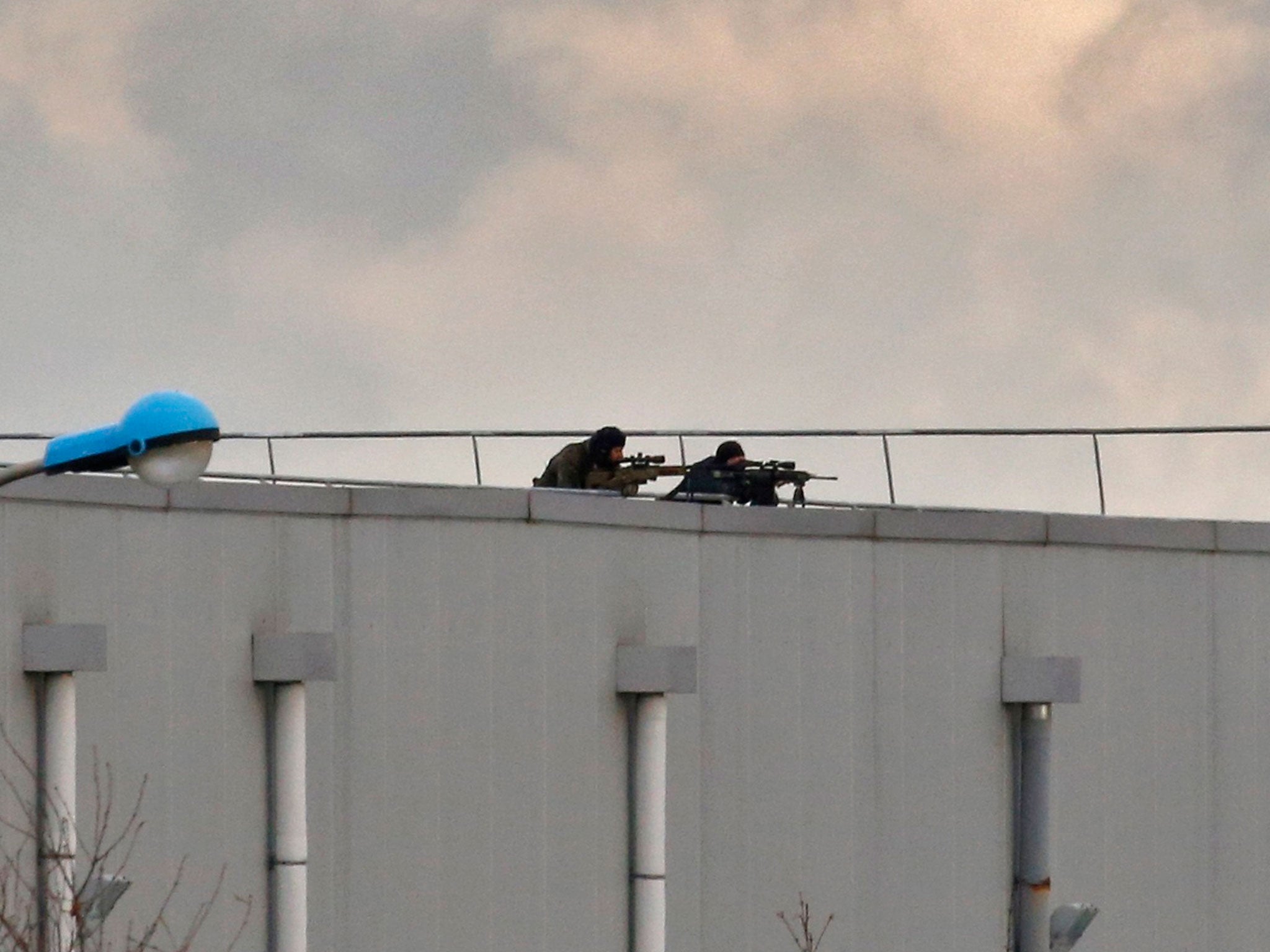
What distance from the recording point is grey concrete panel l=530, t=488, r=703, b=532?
22.8m

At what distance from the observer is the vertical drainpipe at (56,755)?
61.4ft

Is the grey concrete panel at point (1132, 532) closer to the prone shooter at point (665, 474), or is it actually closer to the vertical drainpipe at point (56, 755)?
the prone shooter at point (665, 474)

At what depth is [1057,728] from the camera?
1046 inches

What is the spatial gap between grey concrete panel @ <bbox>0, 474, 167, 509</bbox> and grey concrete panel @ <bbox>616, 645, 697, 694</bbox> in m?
4.65

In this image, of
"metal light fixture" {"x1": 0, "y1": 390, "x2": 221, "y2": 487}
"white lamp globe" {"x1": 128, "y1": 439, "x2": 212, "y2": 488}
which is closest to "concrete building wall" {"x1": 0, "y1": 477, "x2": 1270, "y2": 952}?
"metal light fixture" {"x1": 0, "y1": 390, "x2": 221, "y2": 487}

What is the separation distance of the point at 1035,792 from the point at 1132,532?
119 inches

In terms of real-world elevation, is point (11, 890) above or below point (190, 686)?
below

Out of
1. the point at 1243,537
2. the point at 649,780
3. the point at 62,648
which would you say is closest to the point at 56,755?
the point at 62,648

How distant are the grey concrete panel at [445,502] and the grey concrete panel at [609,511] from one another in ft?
0.59

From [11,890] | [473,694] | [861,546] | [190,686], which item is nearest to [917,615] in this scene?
[861,546]

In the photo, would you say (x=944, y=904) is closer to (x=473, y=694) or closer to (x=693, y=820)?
(x=693, y=820)

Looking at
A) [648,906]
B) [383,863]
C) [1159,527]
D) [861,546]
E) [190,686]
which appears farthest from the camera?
[1159,527]

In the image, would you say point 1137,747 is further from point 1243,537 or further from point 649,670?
point 649,670

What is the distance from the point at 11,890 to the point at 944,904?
9.79 meters
